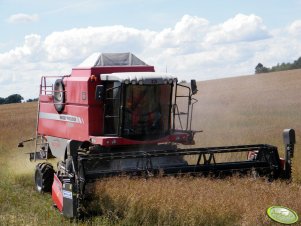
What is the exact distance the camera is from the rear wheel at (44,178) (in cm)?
936

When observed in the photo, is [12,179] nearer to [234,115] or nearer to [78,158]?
[78,158]

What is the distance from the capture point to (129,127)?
359 inches

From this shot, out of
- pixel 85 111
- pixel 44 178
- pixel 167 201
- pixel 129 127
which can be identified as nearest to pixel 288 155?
pixel 129 127

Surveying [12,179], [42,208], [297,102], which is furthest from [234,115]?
[42,208]

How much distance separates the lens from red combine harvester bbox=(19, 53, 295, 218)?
8.27 meters

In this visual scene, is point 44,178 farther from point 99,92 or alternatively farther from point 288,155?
point 288,155

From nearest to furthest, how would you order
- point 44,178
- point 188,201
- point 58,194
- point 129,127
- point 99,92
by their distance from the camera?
point 188,201, point 58,194, point 99,92, point 129,127, point 44,178

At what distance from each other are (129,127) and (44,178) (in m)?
1.69

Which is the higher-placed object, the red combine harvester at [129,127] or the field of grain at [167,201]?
the red combine harvester at [129,127]

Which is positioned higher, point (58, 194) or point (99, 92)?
point (99, 92)

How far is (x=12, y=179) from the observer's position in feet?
34.8

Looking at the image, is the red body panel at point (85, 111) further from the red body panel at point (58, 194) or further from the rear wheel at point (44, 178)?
the red body panel at point (58, 194)

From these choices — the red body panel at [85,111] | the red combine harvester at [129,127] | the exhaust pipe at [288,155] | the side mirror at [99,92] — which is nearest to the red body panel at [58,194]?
the red combine harvester at [129,127]

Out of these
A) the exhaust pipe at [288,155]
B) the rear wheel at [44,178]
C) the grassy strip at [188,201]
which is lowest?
the rear wheel at [44,178]
